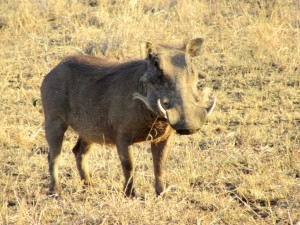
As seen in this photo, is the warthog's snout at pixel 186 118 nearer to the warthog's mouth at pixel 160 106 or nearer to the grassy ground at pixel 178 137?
the warthog's mouth at pixel 160 106

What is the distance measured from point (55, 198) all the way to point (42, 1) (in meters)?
5.37

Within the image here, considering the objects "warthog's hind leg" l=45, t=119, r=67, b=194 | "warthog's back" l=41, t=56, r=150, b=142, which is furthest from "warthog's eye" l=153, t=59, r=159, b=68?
"warthog's hind leg" l=45, t=119, r=67, b=194

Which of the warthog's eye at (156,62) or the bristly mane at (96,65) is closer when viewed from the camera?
the warthog's eye at (156,62)

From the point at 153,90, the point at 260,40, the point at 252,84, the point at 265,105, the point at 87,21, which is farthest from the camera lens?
the point at 87,21

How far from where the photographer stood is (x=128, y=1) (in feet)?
35.4

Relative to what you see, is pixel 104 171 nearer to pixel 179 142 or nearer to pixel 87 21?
pixel 179 142

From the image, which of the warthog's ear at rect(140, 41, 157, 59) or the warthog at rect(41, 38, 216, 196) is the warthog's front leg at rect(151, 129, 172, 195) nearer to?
the warthog at rect(41, 38, 216, 196)

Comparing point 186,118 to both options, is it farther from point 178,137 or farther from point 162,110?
point 178,137

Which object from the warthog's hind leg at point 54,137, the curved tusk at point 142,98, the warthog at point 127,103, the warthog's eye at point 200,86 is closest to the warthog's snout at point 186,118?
the warthog at point 127,103

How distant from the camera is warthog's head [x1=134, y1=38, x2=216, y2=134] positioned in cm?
491

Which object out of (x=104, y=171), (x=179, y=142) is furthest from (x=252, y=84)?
(x=104, y=171)

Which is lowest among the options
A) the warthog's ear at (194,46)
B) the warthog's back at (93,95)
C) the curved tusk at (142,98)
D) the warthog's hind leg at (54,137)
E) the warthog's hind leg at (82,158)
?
the warthog's hind leg at (82,158)

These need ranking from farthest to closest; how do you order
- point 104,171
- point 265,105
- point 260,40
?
point 260,40, point 265,105, point 104,171

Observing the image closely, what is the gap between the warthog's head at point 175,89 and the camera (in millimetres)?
4914
